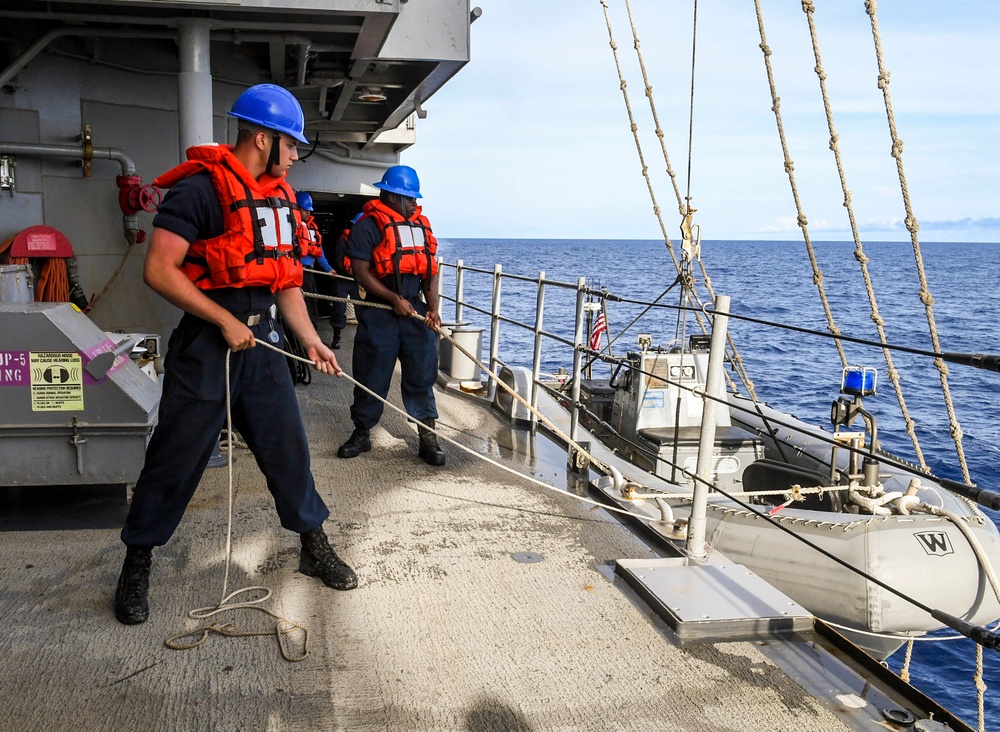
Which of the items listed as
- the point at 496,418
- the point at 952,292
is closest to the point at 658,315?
the point at 952,292

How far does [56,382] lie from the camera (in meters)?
3.83

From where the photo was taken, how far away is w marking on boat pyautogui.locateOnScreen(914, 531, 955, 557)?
6.29 m

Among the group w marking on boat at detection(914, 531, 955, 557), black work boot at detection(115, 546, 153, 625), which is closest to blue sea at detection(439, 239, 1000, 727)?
w marking on boat at detection(914, 531, 955, 557)

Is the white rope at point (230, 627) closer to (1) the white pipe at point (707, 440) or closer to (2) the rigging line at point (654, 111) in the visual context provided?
(1) the white pipe at point (707, 440)

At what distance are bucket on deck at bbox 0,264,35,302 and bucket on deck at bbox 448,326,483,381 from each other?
14.0 feet

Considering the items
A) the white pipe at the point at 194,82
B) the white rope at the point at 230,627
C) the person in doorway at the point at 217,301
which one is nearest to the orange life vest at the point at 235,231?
the person in doorway at the point at 217,301

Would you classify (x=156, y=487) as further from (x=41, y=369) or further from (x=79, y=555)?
(x=41, y=369)

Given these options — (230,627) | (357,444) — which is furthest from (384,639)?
(357,444)

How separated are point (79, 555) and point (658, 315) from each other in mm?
40422

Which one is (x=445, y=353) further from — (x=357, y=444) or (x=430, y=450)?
(x=430, y=450)

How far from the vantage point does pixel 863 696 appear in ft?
8.86

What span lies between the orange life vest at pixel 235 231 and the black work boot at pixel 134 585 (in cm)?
101

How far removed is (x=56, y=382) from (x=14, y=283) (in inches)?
37.0

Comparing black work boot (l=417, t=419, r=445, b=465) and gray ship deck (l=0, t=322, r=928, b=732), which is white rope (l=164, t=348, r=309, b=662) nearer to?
gray ship deck (l=0, t=322, r=928, b=732)
